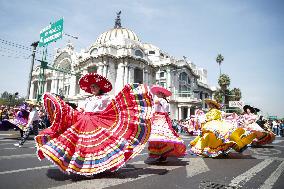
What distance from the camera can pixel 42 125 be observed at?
21062mm

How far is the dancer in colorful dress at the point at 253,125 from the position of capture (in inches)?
406

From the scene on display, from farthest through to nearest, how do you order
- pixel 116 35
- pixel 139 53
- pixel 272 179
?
pixel 116 35
pixel 139 53
pixel 272 179

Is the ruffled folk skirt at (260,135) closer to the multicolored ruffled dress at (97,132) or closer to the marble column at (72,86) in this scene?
the multicolored ruffled dress at (97,132)

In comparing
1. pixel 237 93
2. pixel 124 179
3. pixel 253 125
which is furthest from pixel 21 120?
pixel 237 93

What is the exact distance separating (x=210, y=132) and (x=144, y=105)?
2.91 metres

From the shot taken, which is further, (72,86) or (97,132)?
(72,86)

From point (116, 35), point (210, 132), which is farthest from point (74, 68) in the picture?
point (210, 132)

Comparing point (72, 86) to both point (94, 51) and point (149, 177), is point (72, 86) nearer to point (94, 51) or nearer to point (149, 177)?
point (94, 51)

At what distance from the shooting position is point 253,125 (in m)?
10.6

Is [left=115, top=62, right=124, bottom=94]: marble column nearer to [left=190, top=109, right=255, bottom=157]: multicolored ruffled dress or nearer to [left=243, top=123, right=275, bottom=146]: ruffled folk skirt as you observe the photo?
[left=243, top=123, right=275, bottom=146]: ruffled folk skirt

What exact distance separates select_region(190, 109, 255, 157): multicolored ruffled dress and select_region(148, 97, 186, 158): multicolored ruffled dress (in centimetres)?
136

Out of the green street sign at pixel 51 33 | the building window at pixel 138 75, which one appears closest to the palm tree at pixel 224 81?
the building window at pixel 138 75

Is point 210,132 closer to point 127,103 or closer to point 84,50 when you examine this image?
point 127,103

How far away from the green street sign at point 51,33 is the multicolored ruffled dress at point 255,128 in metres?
12.6
